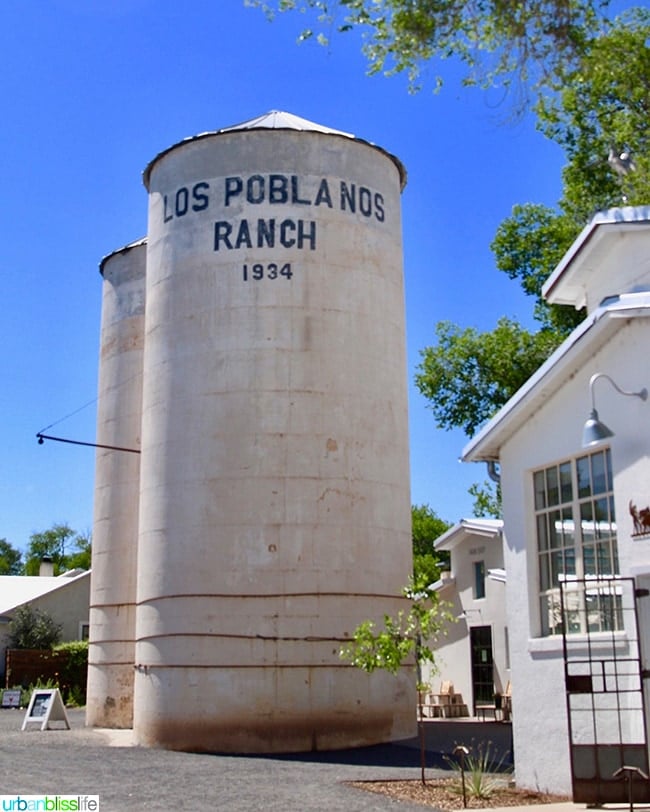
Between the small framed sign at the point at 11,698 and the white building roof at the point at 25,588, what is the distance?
8.23 metres

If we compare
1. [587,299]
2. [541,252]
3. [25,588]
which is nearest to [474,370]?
[541,252]

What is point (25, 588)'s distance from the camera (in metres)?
47.1

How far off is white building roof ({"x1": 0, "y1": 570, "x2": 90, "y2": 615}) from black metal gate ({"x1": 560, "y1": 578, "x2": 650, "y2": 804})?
1319 inches

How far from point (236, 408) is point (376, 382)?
305cm

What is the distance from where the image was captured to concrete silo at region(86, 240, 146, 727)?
25.7m

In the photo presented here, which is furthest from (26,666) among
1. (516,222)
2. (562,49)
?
(562,49)

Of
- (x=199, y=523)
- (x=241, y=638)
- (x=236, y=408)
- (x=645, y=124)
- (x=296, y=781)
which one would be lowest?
(x=296, y=781)

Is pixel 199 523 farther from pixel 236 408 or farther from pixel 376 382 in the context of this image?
pixel 376 382

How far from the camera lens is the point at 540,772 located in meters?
13.2

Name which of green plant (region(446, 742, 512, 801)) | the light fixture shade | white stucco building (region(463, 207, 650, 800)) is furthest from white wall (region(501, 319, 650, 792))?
the light fixture shade

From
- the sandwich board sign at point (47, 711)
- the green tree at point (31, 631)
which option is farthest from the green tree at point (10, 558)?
the sandwich board sign at point (47, 711)

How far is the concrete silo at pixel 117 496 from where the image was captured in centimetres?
2572

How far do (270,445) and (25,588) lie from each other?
3047 cm

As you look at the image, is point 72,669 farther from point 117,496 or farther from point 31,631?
point 117,496
